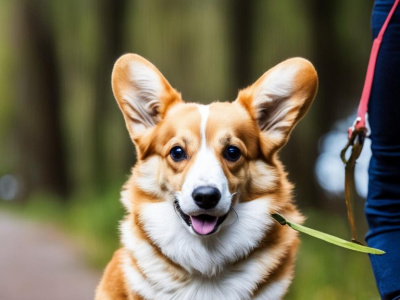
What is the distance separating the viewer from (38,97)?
10664mm

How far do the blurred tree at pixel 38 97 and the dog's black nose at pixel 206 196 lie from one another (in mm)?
8098

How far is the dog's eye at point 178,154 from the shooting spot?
2912 mm

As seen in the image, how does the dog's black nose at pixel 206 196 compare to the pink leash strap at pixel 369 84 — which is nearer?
the dog's black nose at pixel 206 196

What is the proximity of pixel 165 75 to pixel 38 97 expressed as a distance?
376cm

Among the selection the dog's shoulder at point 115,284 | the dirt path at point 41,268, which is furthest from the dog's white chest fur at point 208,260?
the dirt path at point 41,268

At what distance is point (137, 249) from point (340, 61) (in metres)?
4.30

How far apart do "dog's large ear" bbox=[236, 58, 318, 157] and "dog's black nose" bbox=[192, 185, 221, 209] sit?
17.8 inches

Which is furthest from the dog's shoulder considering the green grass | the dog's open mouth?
the green grass

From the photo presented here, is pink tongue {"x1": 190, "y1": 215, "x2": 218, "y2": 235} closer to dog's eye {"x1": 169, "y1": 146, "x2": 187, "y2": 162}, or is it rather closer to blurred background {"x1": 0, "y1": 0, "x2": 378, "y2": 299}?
dog's eye {"x1": 169, "y1": 146, "x2": 187, "y2": 162}

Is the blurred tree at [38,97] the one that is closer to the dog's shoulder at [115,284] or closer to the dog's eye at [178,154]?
the dog's shoulder at [115,284]

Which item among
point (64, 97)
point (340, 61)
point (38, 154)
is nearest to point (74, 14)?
point (64, 97)

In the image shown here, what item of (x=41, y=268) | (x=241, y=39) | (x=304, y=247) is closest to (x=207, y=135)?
(x=304, y=247)

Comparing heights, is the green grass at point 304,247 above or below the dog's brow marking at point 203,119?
below

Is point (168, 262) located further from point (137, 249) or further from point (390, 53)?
point (390, 53)
